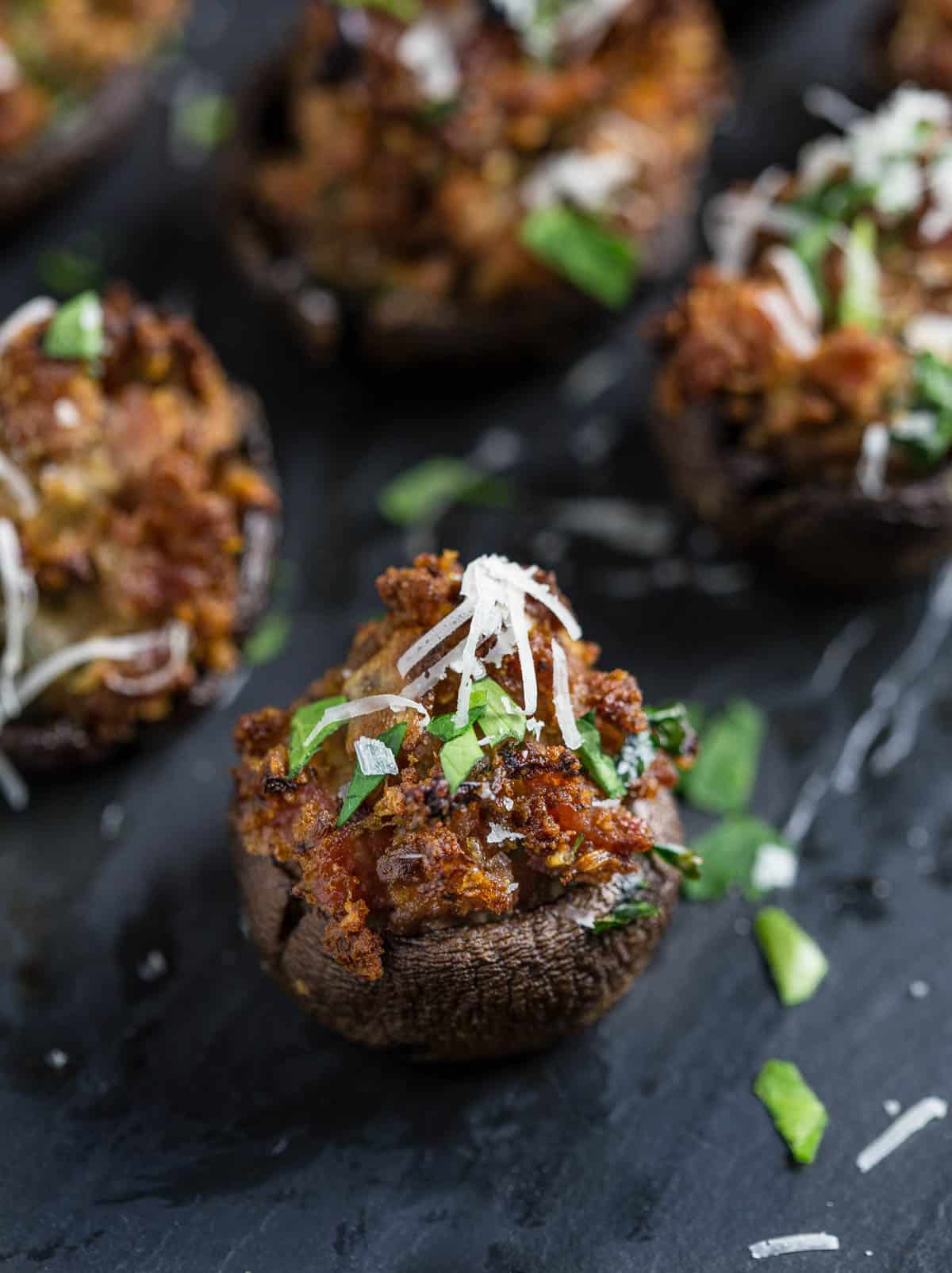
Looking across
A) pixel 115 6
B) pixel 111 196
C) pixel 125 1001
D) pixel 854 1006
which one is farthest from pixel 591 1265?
pixel 115 6

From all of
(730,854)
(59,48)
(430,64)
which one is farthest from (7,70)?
(730,854)

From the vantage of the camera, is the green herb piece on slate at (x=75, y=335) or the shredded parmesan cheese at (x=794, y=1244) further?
the green herb piece on slate at (x=75, y=335)

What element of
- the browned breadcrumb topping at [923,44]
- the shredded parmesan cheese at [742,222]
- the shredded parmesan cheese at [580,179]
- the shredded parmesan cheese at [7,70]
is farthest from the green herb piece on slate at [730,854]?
the shredded parmesan cheese at [7,70]

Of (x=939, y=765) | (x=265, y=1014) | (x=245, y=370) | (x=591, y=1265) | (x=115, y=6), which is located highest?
(x=115, y=6)

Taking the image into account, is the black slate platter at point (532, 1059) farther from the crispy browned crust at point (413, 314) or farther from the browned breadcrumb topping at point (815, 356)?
the browned breadcrumb topping at point (815, 356)

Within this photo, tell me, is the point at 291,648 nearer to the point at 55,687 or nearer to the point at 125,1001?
the point at 55,687

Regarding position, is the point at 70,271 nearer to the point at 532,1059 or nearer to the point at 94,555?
the point at 94,555
